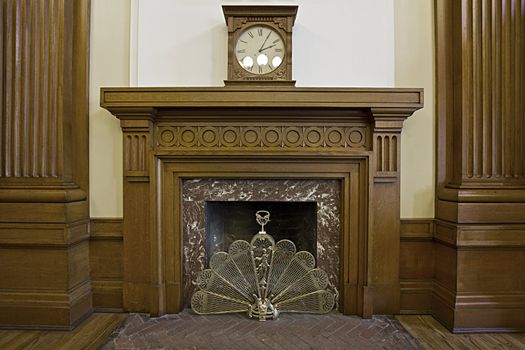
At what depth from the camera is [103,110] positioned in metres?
2.61

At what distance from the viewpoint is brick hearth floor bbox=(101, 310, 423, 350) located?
2.13 m

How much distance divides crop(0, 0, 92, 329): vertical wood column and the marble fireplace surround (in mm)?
372

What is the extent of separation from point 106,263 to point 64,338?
548 millimetres

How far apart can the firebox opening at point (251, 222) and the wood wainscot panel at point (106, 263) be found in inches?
26.6

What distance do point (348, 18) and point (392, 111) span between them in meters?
0.74

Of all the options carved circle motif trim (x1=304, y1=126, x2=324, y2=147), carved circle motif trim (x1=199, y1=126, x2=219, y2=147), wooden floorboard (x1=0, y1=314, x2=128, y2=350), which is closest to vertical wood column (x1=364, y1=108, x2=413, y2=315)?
carved circle motif trim (x1=304, y1=126, x2=324, y2=147)

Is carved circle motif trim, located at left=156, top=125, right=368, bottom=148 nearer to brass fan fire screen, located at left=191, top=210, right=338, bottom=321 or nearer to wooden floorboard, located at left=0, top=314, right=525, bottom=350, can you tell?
brass fan fire screen, located at left=191, top=210, right=338, bottom=321

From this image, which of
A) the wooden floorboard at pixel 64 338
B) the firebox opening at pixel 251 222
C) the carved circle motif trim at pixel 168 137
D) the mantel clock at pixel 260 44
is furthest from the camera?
the firebox opening at pixel 251 222

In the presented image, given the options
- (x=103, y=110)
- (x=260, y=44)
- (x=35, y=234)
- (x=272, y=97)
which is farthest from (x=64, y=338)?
(x=260, y=44)

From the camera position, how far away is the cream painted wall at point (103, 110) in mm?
2611

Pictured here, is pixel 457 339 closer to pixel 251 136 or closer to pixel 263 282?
pixel 263 282

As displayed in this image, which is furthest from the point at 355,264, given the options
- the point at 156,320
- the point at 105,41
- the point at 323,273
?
the point at 105,41

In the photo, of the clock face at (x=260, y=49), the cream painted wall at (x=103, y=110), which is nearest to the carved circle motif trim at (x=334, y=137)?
the clock face at (x=260, y=49)

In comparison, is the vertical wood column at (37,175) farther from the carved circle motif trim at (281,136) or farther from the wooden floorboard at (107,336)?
the carved circle motif trim at (281,136)
